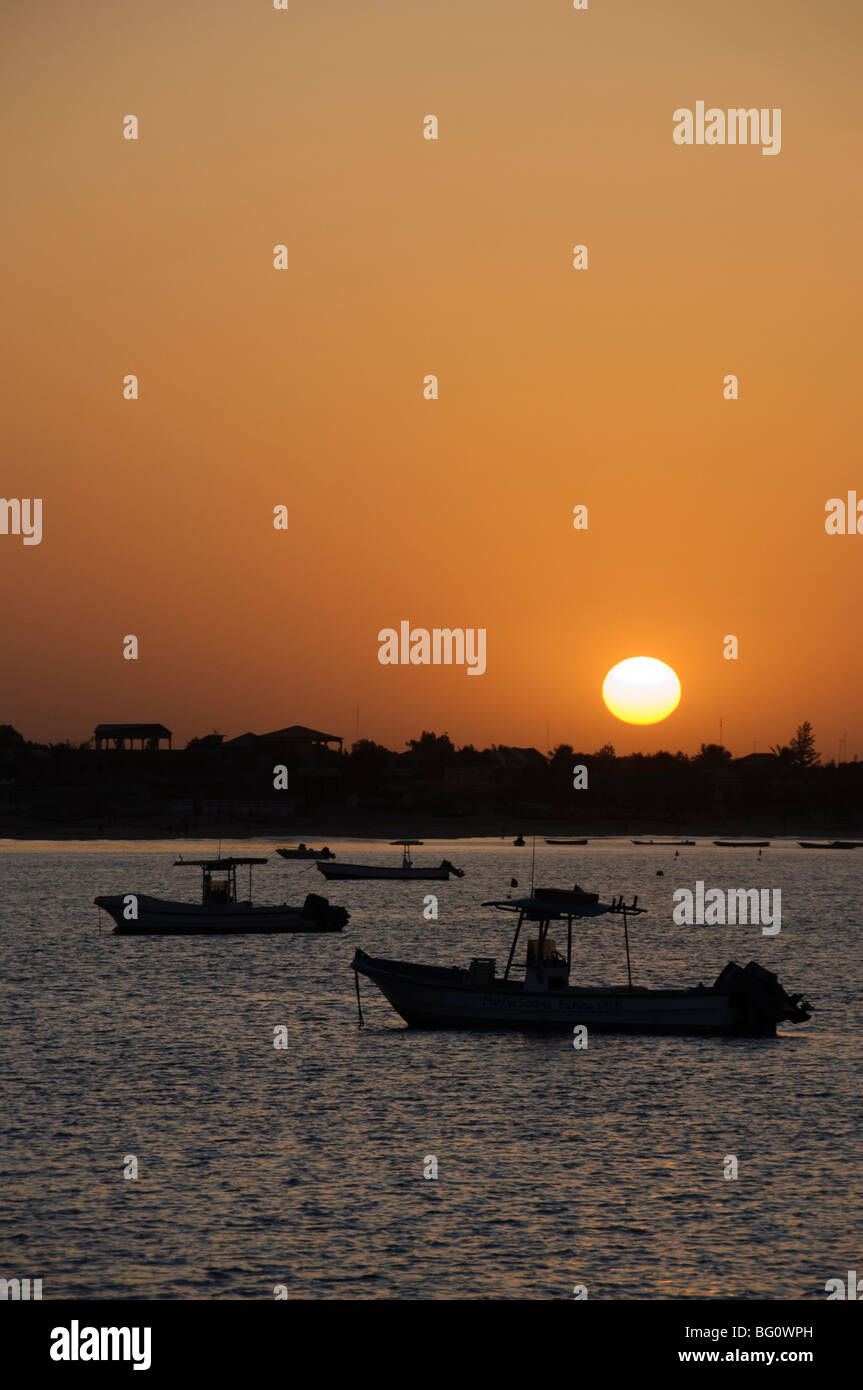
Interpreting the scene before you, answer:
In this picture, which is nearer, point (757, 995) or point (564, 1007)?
point (564, 1007)

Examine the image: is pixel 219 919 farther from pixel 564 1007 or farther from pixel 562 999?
pixel 562 999

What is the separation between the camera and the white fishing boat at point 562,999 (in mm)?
61094

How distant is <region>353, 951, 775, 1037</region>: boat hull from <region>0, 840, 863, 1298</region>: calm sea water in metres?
1.02

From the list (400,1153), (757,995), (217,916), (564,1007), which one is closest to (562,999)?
(564,1007)

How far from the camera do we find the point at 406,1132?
45625 millimetres

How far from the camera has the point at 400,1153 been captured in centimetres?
4284

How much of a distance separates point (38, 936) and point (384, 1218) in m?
86.6

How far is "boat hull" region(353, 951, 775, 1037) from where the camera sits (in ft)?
202

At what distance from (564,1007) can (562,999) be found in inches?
17.2

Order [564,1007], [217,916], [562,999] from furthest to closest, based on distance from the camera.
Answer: [217,916], [564,1007], [562,999]

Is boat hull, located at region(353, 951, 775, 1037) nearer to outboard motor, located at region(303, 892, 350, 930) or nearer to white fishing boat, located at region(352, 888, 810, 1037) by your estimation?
white fishing boat, located at region(352, 888, 810, 1037)
